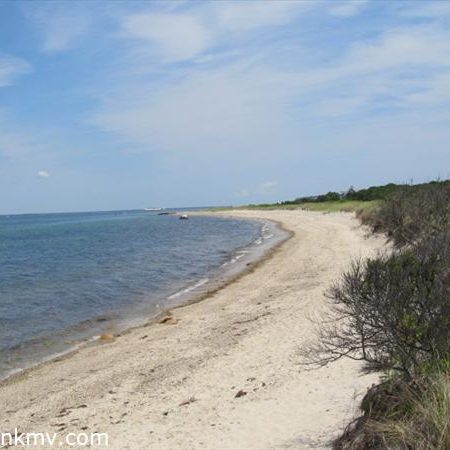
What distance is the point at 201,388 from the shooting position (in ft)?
29.8

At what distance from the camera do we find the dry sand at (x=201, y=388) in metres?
6.94

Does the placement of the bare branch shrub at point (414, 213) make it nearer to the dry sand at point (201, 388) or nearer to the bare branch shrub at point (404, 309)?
the dry sand at point (201, 388)

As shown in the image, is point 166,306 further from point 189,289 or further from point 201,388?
point 201,388

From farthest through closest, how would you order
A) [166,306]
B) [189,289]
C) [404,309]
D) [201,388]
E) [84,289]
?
[84,289], [189,289], [166,306], [201,388], [404,309]

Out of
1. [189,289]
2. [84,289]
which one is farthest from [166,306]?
[84,289]

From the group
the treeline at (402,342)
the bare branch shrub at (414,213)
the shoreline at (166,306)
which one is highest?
the bare branch shrub at (414,213)

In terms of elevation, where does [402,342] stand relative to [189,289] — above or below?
above

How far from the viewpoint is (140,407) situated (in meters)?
8.55

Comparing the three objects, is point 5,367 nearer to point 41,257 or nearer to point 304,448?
point 304,448

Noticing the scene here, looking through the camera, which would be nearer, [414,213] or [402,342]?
[402,342]

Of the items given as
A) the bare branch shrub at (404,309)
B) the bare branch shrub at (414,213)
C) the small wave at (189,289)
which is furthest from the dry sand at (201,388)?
the bare branch shrub at (414,213)

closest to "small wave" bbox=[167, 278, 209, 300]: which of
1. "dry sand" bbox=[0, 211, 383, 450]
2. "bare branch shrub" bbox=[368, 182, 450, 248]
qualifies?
"dry sand" bbox=[0, 211, 383, 450]

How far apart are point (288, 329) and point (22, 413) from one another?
593 centimetres

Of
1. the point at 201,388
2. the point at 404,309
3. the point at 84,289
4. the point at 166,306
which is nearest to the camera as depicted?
the point at 404,309
